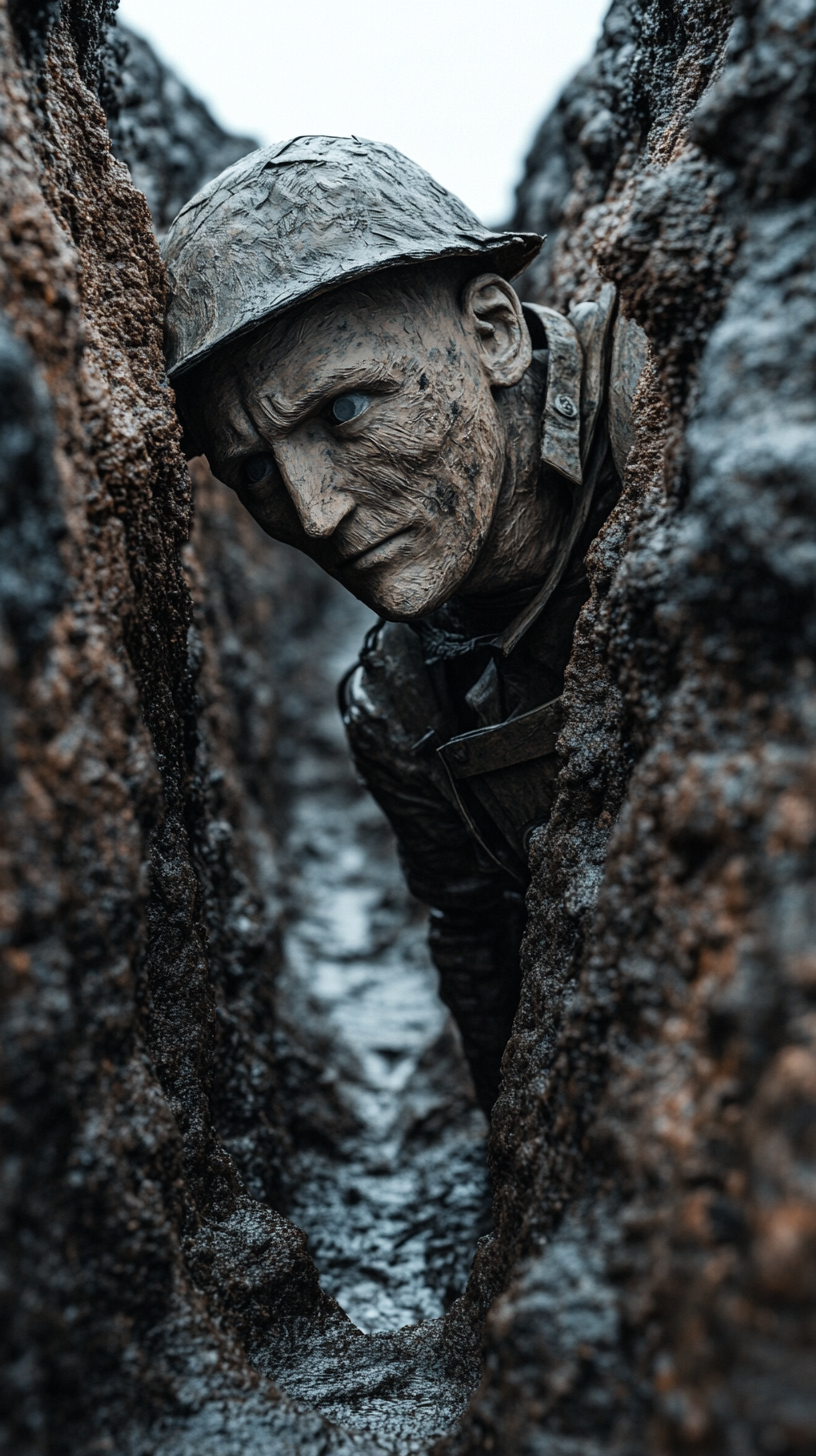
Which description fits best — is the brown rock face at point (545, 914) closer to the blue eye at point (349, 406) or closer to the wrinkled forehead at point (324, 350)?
the wrinkled forehead at point (324, 350)

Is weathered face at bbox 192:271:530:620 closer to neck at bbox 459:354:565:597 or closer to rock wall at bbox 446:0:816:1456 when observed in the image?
neck at bbox 459:354:565:597

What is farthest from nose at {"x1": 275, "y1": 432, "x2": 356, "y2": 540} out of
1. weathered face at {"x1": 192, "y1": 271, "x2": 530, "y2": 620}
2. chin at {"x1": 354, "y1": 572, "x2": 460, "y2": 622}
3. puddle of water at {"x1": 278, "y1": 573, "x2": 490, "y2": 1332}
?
puddle of water at {"x1": 278, "y1": 573, "x2": 490, "y2": 1332}

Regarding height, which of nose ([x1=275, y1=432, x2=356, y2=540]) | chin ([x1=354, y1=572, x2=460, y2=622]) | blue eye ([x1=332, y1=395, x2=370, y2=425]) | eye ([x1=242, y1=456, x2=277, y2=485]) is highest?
blue eye ([x1=332, y1=395, x2=370, y2=425])

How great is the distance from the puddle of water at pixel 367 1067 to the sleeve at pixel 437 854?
39 cm

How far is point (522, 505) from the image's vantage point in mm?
1975

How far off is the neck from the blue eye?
31 centimetres

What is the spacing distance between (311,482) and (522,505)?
425mm

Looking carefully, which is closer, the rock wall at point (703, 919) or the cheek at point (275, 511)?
the rock wall at point (703, 919)

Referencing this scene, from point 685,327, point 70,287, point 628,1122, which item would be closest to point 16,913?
point 628,1122

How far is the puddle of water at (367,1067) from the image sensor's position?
2.53m

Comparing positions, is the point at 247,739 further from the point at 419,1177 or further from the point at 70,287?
the point at 70,287

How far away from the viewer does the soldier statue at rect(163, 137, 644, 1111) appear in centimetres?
170

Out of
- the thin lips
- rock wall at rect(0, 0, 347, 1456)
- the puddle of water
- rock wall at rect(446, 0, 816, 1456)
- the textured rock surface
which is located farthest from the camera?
the textured rock surface

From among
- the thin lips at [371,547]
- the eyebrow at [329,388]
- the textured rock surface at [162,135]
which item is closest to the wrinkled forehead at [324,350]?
the eyebrow at [329,388]
